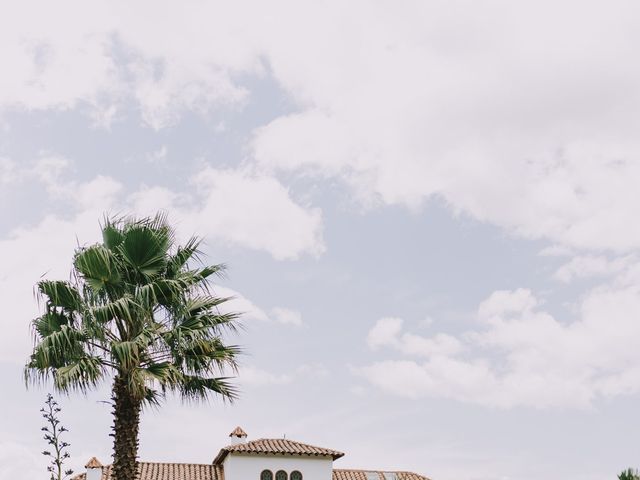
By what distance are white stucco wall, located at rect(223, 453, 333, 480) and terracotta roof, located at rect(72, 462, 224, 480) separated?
2.83ft

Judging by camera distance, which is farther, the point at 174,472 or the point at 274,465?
the point at 274,465

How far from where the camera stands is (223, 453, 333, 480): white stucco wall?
134ft

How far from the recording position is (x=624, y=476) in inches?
768

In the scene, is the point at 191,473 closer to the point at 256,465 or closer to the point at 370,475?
the point at 256,465

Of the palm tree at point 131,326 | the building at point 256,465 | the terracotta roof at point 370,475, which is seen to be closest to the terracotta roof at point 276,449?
the building at point 256,465

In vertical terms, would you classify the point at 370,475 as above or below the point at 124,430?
above

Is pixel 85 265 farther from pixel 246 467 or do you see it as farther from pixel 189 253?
pixel 246 467

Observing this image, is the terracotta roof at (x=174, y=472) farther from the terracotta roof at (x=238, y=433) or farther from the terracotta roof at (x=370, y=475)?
the terracotta roof at (x=370, y=475)

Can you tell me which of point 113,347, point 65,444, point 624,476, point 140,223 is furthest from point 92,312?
point 624,476

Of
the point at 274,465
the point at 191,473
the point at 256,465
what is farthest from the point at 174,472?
the point at 274,465

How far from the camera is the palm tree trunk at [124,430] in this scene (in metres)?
17.9

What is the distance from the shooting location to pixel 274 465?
4150 centimetres

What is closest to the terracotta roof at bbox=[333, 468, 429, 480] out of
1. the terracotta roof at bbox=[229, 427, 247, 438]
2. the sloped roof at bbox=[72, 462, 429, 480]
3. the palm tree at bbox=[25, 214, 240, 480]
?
the sloped roof at bbox=[72, 462, 429, 480]

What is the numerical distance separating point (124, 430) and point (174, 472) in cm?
2421
